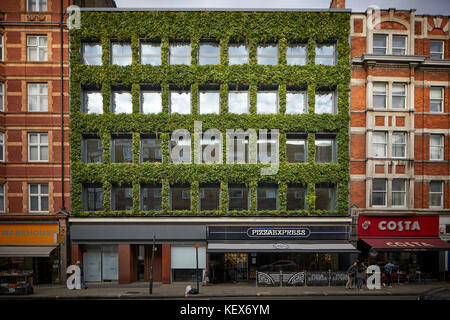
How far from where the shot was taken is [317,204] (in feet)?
68.9

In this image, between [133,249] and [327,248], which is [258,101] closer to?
[327,248]

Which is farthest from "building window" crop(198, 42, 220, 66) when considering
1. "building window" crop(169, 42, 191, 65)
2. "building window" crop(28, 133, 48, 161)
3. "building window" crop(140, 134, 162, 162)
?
"building window" crop(28, 133, 48, 161)

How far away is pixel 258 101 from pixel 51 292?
57.7 feet

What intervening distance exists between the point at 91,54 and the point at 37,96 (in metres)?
4.68

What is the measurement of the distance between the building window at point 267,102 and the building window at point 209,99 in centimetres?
289

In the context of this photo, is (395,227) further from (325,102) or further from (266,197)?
(325,102)

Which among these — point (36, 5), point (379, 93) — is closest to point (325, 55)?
point (379, 93)

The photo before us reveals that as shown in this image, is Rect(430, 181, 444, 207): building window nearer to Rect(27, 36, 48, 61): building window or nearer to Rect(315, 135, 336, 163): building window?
Rect(315, 135, 336, 163): building window

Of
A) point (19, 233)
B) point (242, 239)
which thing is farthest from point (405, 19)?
point (19, 233)

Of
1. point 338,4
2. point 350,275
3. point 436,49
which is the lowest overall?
point 350,275

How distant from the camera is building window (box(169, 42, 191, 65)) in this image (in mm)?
21172

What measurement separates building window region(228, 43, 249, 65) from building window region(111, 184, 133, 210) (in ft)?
37.6

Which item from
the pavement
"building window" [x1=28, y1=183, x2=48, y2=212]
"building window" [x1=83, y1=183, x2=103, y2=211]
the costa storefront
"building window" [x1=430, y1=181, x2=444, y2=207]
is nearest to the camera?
the pavement

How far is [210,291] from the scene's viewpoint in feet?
57.2
